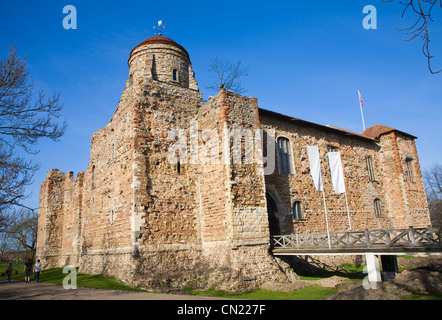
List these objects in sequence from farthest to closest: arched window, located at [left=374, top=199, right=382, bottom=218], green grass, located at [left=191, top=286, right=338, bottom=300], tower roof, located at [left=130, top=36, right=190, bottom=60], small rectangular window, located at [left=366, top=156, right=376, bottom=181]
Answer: small rectangular window, located at [left=366, top=156, right=376, bottom=181] < arched window, located at [left=374, top=199, right=382, bottom=218] < tower roof, located at [left=130, top=36, right=190, bottom=60] < green grass, located at [left=191, top=286, right=338, bottom=300]

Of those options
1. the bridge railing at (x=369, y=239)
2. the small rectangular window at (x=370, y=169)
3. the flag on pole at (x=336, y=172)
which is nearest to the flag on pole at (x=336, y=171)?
the flag on pole at (x=336, y=172)

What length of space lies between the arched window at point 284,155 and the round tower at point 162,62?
6334mm

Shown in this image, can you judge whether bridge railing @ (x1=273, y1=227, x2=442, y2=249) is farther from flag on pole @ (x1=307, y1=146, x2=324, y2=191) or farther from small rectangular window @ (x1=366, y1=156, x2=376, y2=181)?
small rectangular window @ (x1=366, y1=156, x2=376, y2=181)

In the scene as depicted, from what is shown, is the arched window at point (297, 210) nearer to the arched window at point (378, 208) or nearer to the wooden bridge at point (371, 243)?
the wooden bridge at point (371, 243)

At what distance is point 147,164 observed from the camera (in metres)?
15.9

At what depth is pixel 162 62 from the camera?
19703 mm

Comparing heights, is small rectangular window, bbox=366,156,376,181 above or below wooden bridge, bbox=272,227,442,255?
above

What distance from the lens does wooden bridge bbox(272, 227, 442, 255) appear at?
1062 centimetres

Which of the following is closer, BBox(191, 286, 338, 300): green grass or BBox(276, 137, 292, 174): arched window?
BBox(191, 286, 338, 300): green grass

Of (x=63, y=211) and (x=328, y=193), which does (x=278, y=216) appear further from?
(x=63, y=211)

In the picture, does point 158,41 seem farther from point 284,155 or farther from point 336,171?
point 336,171

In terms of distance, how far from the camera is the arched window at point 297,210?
18438 millimetres

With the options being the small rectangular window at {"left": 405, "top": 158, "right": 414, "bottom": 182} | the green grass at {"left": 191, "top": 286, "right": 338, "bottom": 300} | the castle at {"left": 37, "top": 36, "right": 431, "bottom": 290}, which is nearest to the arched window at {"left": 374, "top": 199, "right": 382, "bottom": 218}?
the castle at {"left": 37, "top": 36, "right": 431, "bottom": 290}

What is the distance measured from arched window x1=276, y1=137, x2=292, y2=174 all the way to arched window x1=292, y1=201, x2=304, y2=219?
77.4 inches
